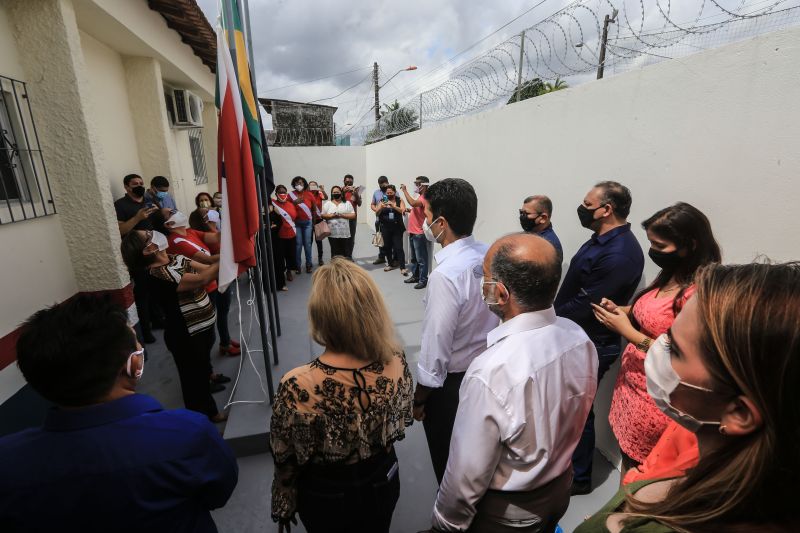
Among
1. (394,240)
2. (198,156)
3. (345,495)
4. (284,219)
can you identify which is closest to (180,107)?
(198,156)

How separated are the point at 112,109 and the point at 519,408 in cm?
603

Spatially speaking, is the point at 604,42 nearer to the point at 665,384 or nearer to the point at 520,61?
the point at 520,61

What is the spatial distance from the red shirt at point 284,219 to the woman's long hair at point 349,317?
4683mm

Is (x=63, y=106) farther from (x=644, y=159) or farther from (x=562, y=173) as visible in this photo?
(x=644, y=159)

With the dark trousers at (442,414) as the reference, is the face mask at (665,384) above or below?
above

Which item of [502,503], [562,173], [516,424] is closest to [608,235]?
[562,173]

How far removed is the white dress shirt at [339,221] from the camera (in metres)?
6.28

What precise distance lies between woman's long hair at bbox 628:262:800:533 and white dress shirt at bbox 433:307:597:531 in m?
0.48

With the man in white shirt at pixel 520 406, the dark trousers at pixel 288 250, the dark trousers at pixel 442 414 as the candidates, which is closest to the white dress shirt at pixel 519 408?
the man in white shirt at pixel 520 406

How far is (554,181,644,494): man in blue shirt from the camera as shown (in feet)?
6.61

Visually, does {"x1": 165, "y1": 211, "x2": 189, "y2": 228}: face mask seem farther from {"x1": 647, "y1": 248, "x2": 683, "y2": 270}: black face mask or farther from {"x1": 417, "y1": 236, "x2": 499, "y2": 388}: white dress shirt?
{"x1": 647, "y1": 248, "x2": 683, "y2": 270}: black face mask

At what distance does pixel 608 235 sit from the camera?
2076 mm

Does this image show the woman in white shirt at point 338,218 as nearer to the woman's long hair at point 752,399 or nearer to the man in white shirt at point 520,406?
the man in white shirt at point 520,406

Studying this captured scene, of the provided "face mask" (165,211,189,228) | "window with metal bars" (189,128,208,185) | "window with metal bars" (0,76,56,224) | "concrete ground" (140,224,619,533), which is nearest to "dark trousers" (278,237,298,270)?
"concrete ground" (140,224,619,533)
